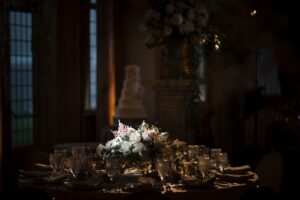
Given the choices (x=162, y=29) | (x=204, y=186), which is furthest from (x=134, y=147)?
(x=162, y=29)

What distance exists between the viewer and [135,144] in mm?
3629

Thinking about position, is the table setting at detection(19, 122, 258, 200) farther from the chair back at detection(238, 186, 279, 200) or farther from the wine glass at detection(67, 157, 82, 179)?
the chair back at detection(238, 186, 279, 200)

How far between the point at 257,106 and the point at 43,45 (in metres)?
2.88

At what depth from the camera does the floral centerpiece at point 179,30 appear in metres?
5.73

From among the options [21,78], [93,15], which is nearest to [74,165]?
[21,78]

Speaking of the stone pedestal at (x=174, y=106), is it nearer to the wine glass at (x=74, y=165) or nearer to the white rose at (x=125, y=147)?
the white rose at (x=125, y=147)

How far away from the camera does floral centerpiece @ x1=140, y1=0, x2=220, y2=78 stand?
573 centimetres

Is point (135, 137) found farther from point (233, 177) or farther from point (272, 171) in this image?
point (272, 171)

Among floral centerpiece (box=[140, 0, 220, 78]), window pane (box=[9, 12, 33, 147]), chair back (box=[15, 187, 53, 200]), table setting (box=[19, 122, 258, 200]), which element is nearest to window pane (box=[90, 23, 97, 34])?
window pane (box=[9, 12, 33, 147])

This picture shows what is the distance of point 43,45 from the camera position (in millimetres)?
6891

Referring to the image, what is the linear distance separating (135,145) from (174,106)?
2.50m

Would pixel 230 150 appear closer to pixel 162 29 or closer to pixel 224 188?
pixel 162 29

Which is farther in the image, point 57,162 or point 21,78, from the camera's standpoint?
point 21,78

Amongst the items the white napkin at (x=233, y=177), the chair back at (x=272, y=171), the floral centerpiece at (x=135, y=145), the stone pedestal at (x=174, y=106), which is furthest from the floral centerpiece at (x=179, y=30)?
the white napkin at (x=233, y=177)
